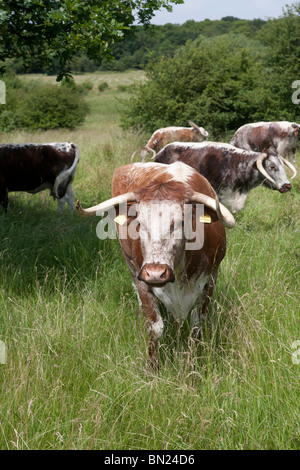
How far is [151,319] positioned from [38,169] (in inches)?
189

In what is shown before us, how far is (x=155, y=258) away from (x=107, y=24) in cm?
301

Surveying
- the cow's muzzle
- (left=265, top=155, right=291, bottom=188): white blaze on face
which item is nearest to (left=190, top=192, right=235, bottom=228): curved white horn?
the cow's muzzle

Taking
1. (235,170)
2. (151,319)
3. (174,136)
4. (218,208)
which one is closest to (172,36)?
(174,136)

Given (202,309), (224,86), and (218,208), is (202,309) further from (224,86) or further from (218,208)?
(224,86)

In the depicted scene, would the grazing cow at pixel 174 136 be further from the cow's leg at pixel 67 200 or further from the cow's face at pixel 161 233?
the cow's face at pixel 161 233

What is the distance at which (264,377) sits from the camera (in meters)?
2.51

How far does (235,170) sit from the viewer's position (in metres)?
6.15

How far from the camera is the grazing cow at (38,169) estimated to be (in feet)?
23.2

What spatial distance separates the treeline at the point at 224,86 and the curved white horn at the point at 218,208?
11950mm

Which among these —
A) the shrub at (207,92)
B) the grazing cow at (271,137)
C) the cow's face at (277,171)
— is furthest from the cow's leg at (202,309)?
the shrub at (207,92)

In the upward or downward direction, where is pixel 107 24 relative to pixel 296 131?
upward
